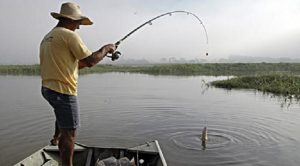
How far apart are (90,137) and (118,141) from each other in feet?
2.68

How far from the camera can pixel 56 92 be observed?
3.48 meters

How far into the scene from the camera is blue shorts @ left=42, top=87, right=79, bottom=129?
11.5ft

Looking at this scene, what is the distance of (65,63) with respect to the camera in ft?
11.3

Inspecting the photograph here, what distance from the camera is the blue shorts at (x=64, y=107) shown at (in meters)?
3.50

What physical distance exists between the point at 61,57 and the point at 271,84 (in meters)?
18.0

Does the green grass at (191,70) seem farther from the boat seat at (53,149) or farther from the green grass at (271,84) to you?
the boat seat at (53,149)

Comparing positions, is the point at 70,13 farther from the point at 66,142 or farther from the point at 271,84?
the point at 271,84

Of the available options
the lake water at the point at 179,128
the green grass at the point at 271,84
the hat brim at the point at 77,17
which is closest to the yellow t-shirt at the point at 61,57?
the hat brim at the point at 77,17

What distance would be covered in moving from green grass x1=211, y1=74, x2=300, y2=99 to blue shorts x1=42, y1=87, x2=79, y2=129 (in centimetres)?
1434

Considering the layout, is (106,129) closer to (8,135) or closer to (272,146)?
(8,135)

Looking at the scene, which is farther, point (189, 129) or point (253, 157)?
point (189, 129)

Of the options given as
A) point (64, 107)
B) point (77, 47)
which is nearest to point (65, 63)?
point (77, 47)

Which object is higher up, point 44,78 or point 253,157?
point 44,78

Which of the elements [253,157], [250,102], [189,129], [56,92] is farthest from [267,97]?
[56,92]
